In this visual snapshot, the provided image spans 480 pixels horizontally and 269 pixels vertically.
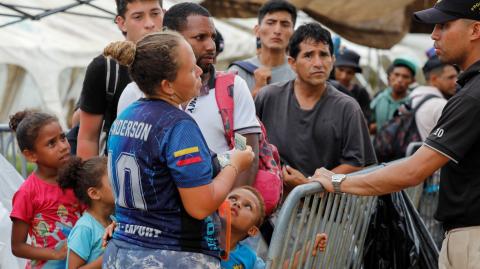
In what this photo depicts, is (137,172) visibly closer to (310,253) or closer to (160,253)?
(160,253)

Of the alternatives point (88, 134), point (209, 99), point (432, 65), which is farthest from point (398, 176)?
point (432, 65)

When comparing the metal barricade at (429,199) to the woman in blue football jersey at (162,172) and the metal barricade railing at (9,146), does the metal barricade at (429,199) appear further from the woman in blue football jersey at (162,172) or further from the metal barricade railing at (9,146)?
the woman in blue football jersey at (162,172)

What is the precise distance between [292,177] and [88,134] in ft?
4.15

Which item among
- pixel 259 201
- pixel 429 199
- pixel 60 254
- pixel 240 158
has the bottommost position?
pixel 429 199

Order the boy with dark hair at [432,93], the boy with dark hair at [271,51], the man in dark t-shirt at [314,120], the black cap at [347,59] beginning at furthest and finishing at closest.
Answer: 1. the black cap at [347,59]
2. the boy with dark hair at [432,93]
3. the boy with dark hair at [271,51]
4. the man in dark t-shirt at [314,120]

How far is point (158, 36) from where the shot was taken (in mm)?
3855

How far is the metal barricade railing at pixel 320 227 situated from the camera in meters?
4.41

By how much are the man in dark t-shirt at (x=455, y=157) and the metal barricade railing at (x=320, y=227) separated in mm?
243

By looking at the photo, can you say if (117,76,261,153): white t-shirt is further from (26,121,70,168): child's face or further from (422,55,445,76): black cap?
(422,55,445,76): black cap

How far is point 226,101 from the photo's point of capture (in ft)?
15.5

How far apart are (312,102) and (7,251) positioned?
2.18 metres

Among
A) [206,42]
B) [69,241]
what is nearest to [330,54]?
[206,42]

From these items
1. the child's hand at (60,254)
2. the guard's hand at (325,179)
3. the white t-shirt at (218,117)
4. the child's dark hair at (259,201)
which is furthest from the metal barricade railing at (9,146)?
the guard's hand at (325,179)

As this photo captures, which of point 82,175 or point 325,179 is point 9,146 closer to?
point 82,175
